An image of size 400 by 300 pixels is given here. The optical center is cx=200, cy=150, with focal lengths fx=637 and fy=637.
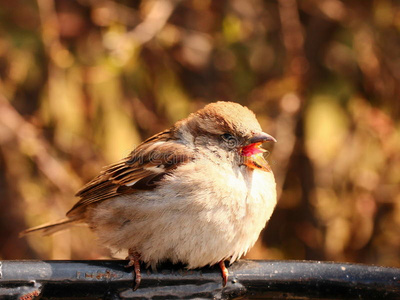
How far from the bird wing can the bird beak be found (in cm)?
23

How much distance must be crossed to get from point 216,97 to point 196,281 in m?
2.20

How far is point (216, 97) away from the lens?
4270mm

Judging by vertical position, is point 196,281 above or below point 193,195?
below

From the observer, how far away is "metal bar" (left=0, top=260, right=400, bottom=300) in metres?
2.00

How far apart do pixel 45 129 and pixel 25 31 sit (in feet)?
2.10

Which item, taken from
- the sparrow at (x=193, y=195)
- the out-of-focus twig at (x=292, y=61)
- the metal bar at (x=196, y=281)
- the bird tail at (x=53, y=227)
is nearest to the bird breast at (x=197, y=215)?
the sparrow at (x=193, y=195)

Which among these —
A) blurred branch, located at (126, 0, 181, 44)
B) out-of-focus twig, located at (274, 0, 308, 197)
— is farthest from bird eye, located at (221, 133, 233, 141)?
out-of-focus twig, located at (274, 0, 308, 197)

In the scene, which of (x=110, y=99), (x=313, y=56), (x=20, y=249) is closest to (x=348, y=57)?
(x=313, y=56)

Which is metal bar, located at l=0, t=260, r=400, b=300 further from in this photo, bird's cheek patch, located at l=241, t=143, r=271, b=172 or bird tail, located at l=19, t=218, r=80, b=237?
bird tail, located at l=19, t=218, r=80, b=237

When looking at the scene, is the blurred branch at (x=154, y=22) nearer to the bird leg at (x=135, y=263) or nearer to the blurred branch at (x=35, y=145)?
the blurred branch at (x=35, y=145)

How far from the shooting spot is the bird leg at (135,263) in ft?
7.11

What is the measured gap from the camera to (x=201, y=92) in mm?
4312

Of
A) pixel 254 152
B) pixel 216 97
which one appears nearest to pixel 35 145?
pixel 216 97

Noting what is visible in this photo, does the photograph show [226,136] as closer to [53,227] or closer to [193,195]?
[193,195]
